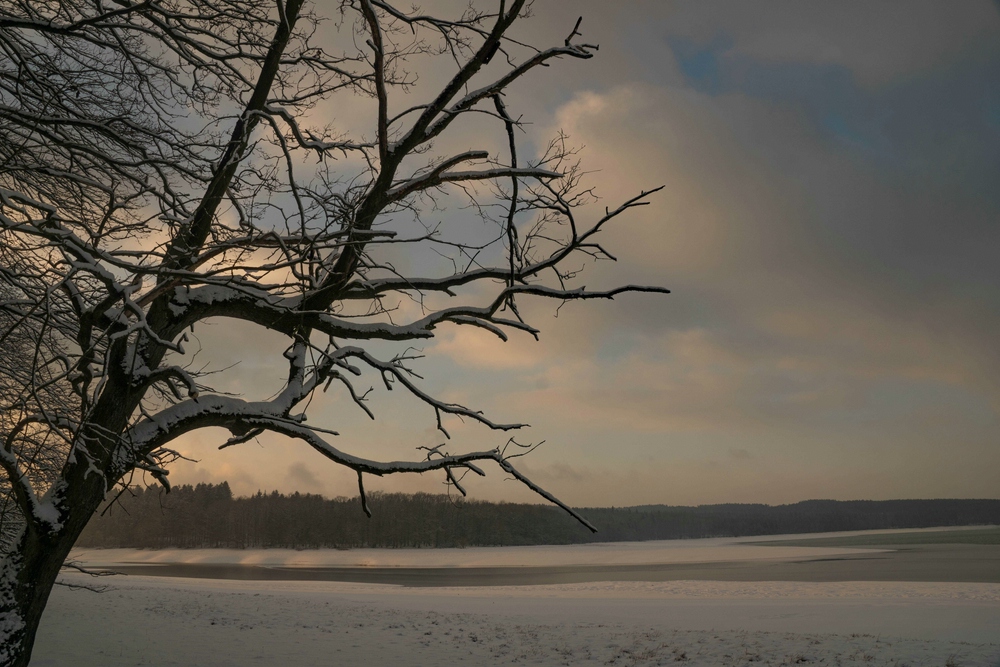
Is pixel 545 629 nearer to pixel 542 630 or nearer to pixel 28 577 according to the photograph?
pixel 542 630

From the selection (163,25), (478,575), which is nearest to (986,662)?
(163,25)

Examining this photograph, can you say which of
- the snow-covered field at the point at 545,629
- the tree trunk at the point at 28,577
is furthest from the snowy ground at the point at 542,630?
the tree trunk at the point at 28,577

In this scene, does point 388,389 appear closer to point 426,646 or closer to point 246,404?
point 246,404

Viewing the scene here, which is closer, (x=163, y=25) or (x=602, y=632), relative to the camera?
(x=163, y=25)

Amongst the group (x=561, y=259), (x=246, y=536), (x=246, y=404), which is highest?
(x=561, y=259)

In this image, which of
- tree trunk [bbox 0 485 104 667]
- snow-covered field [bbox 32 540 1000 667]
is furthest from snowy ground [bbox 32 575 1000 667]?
tree trunk [bbox 0 485 104 667]

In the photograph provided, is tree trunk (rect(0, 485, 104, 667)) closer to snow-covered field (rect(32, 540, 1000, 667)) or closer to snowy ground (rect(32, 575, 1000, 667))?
snowy ground (rect(32, 575, 1000, 667))

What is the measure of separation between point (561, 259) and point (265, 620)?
13.1m

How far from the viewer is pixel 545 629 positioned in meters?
13.8

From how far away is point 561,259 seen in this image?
5199 millimetres

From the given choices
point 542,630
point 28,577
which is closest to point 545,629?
point 542,630

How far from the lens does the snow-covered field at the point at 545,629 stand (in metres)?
10.3

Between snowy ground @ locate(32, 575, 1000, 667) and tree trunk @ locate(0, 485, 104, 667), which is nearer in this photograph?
tree trunk @ locate(0, 485, 104, 667)

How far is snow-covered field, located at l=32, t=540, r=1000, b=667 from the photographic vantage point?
33.8 feet
